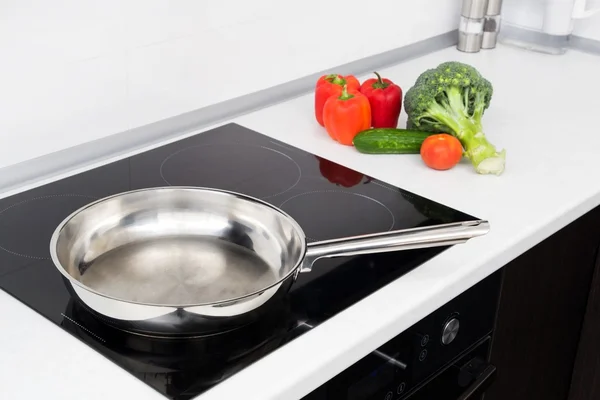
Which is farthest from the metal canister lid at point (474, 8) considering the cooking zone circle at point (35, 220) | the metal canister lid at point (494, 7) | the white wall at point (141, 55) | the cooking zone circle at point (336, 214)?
the cooking zone circle at point (35, 220)

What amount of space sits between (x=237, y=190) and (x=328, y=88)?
32 centimetres

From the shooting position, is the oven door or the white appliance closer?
the oven door

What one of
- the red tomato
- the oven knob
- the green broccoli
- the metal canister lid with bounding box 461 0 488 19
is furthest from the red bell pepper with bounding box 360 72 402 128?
the metal canister lid with bounding box 461 0 488 19

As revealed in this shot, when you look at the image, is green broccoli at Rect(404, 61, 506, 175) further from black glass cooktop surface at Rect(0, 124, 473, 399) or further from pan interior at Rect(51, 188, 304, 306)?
pan interior at Rect(51, 188, 304, 306)

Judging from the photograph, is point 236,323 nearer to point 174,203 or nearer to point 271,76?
point 174,203

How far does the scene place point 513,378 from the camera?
5.14ft

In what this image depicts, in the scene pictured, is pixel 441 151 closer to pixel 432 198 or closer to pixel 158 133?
pixel 432 198

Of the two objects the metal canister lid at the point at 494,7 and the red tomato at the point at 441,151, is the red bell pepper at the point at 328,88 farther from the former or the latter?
the metal canister lid at the point at 494,7

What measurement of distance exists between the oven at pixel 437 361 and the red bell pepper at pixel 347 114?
1.27 feet

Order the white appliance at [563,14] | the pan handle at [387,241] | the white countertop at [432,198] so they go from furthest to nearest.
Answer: the white appliance at [563,14], the pan handle at [387,241], the white countertop at [432,198]

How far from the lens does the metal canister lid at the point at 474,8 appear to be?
2.05 meters

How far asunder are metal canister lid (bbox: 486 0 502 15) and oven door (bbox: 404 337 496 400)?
1010 millimetres

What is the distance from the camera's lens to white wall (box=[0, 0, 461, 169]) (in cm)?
128

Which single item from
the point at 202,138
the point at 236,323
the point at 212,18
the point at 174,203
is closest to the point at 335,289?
the point at 236,323
